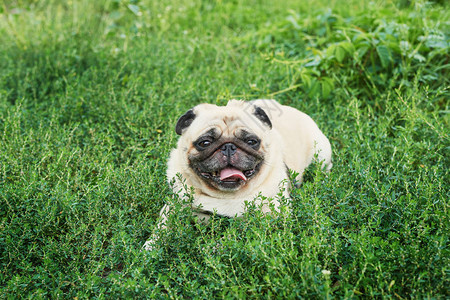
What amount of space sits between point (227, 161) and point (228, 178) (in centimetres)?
14

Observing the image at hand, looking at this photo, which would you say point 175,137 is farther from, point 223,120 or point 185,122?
point 223,120

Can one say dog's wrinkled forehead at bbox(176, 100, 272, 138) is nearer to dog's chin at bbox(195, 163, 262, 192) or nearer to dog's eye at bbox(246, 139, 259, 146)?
dog's eye at bbox(246, 139, 259, 146)

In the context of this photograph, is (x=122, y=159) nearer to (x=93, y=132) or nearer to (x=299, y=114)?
(x=93, y=132)

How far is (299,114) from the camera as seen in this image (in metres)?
4.09

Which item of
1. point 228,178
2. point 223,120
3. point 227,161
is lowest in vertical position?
point 228,178

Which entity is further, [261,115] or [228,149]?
[261,115]

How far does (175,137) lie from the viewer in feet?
13.4

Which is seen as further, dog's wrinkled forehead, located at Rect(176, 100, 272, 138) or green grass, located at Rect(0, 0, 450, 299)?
dog's wrinkled forehead, located at Rect(176, 100, 272, 138)

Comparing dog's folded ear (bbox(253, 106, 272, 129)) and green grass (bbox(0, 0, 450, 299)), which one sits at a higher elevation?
dog's folded ear (bbox(253, 106, 272, 129))

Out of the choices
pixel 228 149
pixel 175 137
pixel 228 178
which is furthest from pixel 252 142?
pixel 175 137

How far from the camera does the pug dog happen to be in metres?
3.06

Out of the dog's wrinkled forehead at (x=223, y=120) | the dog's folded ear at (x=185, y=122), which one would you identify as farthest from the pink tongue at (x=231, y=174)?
the dog's folded ear at (x=185, y=122)

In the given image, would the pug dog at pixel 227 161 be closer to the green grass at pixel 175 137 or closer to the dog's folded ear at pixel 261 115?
the dog's folded ear at pixel 261 115

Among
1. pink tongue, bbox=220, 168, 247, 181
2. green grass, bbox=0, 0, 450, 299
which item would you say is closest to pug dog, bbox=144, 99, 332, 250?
pink tongue, bbox=220, 168, 247, 181
